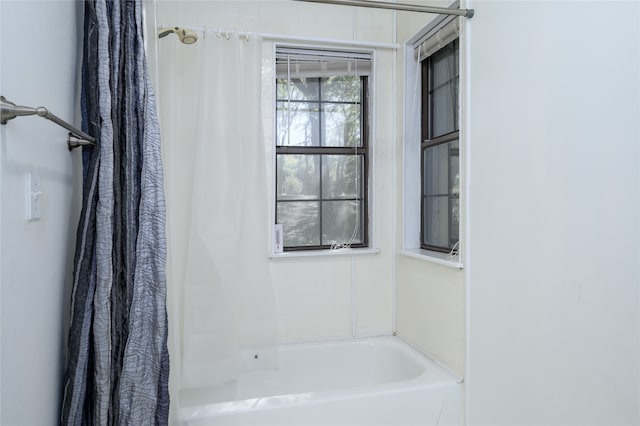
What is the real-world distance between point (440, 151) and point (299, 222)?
91cm

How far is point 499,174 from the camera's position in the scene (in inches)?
65.7

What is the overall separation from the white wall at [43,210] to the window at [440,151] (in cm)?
168

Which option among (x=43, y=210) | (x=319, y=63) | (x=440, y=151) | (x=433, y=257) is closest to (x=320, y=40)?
(x=319, y=63)

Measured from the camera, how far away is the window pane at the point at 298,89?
2.54m

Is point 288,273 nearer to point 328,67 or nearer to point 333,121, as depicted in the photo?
point 333,121

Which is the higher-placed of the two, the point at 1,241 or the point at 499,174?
the point at 499,174

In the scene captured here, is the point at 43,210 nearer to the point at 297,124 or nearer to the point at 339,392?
the point at 339,392

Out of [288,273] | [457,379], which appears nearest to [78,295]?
[288,273]

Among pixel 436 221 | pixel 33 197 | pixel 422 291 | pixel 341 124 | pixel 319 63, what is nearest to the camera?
pixel 33 197

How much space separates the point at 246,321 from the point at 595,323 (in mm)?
1527

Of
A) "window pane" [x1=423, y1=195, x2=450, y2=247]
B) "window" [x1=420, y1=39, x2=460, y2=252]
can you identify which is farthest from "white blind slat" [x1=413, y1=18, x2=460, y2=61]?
"window pane" [x1=423, y1=195, x2=450, y2=247]

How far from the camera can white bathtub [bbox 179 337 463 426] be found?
5.61 feet

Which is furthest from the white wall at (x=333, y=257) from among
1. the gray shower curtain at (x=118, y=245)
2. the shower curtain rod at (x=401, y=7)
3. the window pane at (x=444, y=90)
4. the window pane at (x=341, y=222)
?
the gray shower curtain at (x=118, y=245)

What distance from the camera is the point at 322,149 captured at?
8.52 feet
